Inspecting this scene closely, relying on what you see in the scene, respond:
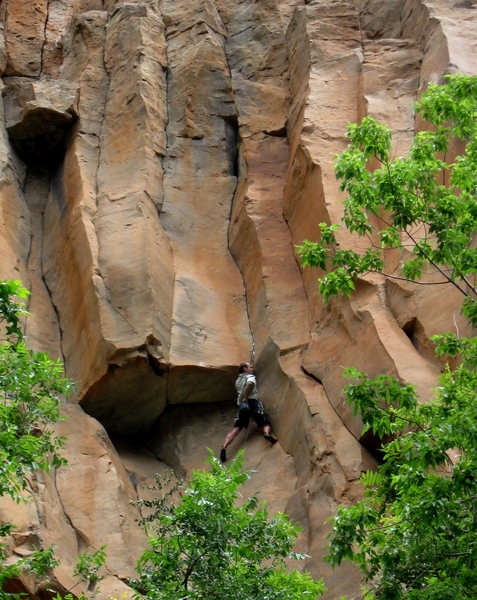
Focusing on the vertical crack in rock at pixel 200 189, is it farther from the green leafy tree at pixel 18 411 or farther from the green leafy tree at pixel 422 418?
the green leafy tree at pixel 18 411

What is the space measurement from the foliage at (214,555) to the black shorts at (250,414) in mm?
6733

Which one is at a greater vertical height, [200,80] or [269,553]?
[200,80]

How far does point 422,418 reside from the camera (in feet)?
45.2

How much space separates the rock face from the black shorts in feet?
1.03

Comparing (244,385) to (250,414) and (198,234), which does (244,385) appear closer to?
(250,414)

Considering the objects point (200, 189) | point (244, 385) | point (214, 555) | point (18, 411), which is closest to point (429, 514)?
point (214, 555)

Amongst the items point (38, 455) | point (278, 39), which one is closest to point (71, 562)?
point (38, 455)

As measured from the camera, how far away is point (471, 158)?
1512 cm

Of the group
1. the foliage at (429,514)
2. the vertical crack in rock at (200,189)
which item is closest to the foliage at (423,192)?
the foliage at (429,514)

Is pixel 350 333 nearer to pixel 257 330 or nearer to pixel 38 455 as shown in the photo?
pixel 257 330

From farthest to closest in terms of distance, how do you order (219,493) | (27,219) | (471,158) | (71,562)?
(27,219) → (71,562) → (471,158) → (219,493)

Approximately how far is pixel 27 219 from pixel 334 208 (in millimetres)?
6853

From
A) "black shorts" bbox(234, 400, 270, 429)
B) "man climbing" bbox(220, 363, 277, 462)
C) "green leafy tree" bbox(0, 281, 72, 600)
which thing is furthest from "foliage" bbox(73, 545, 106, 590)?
"black shorts" bbox(234, 400, 270, 429)

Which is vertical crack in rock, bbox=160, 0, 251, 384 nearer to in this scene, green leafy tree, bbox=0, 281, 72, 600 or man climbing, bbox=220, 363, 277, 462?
man climbing, bbox=220, 363, 277, 462
